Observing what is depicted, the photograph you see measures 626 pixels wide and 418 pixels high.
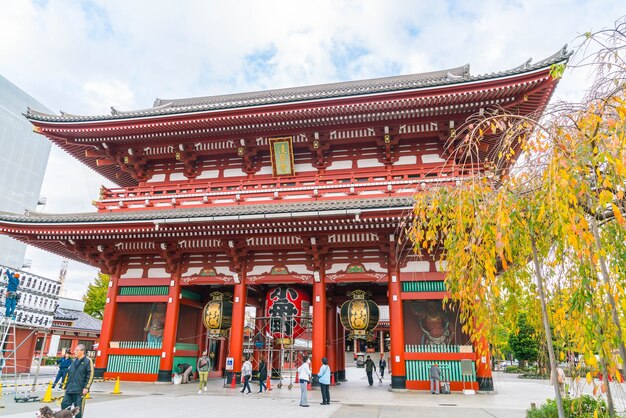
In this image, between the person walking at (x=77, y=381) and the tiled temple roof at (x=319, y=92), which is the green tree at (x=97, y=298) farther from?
the person walking at (x=77, y=381)

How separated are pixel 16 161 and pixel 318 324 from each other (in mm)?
42493

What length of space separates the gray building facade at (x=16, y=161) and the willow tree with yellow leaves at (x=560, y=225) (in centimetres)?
4779

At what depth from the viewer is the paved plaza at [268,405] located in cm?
930

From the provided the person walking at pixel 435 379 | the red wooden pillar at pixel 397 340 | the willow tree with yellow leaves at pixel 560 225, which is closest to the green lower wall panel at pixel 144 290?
the red wooden pillar at pixel 397 340

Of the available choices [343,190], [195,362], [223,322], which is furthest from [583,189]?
[195,362]

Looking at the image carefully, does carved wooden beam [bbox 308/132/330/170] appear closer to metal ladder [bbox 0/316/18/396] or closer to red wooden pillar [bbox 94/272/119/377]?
red wooden pillar [bbox 94/272/119/377]

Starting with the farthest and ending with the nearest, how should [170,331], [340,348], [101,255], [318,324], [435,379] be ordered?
[340,348], [101,255], [170,331], [318,324], [435,379]

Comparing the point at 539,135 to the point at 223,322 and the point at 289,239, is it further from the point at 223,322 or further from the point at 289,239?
the point at 223,322

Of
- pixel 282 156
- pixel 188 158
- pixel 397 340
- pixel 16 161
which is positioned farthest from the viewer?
pixel 16 161

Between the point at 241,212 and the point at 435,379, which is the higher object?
the point at 241,212

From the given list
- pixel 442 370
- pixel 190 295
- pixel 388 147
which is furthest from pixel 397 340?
pixel 190 295

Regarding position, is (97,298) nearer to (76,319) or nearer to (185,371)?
(76,319)

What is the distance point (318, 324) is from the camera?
1430 centimetres

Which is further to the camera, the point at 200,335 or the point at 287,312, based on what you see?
the point at 200,335
